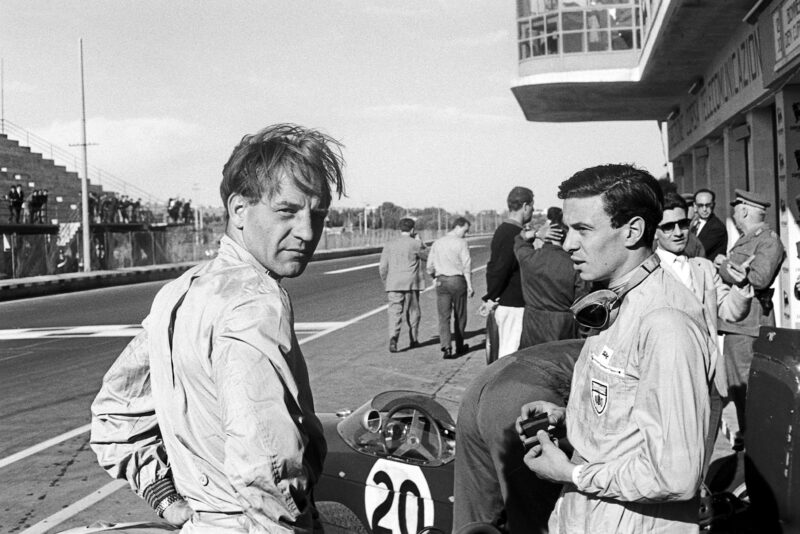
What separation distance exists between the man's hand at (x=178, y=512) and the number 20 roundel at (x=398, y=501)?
6.43ft

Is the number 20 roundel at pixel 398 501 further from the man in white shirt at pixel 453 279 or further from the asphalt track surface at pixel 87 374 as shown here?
the man in white shirt at pixel 453 279

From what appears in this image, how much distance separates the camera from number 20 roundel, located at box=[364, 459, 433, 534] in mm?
4129

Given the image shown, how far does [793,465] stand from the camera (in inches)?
123

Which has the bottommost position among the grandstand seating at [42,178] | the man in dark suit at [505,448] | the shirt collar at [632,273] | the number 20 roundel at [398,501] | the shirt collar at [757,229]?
the number 20 roundel at [398,501]

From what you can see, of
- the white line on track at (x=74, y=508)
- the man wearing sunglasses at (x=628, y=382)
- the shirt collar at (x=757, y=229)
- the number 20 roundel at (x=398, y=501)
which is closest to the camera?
the man wearing sunglasses at (x=628, y=382)

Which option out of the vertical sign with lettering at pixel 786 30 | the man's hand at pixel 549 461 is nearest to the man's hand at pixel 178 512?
the man's hand at pixel 549 461

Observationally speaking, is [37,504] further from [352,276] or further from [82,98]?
[82,98]

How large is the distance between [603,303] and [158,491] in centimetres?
129

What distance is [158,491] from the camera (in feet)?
7.59

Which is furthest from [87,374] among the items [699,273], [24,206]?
[24,206]

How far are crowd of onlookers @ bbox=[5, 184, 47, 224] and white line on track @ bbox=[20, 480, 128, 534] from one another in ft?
96.7

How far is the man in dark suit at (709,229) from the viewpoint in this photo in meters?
10.6

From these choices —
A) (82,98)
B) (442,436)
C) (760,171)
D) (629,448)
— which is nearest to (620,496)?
(629,448)

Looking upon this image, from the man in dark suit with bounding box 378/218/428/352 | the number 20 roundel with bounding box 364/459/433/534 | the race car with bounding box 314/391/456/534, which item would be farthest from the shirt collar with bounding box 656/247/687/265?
the man in dark suit with bounding box 378/218/428/352
